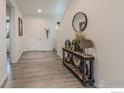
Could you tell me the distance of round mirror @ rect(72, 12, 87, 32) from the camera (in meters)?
4.01

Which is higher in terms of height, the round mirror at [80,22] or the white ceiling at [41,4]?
the white ceiling at [41,4]

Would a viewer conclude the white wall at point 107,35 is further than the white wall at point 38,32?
No

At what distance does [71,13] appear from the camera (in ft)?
17.2

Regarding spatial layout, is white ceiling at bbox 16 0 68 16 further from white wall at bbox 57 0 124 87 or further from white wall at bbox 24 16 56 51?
white wall at bbox 57 0 124 87

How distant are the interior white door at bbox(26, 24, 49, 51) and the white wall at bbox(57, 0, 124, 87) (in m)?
6.66

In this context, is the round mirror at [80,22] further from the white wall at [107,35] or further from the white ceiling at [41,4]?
the white ceiling at [41,4]

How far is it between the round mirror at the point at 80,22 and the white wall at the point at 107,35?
0.72ft

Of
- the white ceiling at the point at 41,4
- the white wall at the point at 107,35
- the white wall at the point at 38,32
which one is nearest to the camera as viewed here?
the white wall at the point at 107,35

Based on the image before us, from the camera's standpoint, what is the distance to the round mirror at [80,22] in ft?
13.1

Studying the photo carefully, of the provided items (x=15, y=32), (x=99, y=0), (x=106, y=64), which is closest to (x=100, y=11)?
(x=99, y=0)

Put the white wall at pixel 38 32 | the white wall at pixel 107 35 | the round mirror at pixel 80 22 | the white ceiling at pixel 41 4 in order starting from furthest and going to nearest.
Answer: the white wall at pixel 38 32 → the white ceiling at pixel 41 4 → the round mirror at pixel 80 22 → the white wall at pixel 107 35

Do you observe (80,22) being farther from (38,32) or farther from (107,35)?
(38,32)

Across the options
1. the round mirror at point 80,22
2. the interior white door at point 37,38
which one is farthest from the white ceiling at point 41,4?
the interior white door at point 37,38

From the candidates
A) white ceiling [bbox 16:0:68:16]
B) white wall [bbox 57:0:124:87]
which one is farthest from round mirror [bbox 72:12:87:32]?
white ceiling [bbox 16:0:68:16]
